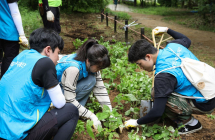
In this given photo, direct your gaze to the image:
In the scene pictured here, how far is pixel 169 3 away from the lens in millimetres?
19078

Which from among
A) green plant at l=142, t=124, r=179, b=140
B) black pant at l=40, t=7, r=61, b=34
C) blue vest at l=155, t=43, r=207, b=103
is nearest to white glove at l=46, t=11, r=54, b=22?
black pant at l=40, t=7, r=61, b=34

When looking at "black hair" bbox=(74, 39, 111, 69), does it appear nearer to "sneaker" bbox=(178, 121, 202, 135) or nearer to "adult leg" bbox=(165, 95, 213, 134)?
"adult leg" bbox=(165, 95, 213, 134)

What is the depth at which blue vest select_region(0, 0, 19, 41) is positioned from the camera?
2.42 m

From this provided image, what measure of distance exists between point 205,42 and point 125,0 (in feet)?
61.2

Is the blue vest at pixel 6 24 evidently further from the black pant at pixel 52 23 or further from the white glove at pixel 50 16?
the black pant at pixel 52 23

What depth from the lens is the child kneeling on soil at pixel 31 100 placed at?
1472 mm

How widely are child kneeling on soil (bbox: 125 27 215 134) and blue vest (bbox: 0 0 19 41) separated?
144 cm

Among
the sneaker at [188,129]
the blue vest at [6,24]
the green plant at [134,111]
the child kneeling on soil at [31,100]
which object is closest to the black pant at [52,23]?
the blue vest at [6,24]

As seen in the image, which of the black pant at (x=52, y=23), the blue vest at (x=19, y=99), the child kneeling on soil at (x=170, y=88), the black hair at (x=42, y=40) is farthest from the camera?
the black pant at (x=52, y=23)

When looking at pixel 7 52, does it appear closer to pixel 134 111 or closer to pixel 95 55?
pixel 95 55

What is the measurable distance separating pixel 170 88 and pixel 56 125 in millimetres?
1058

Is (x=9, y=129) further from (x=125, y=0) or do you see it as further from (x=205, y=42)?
(x=125, y=0)

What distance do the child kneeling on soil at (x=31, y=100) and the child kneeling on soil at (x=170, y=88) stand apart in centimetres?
84

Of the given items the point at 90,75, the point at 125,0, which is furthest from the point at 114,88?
the point at 125,0
